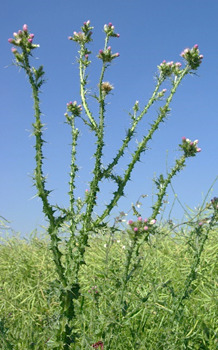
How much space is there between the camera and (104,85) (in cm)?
483

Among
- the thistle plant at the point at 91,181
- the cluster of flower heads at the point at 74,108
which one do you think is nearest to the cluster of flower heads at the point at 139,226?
the thistle plant at the point at 91,181

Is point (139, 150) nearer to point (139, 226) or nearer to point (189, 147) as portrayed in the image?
point (189, 147)

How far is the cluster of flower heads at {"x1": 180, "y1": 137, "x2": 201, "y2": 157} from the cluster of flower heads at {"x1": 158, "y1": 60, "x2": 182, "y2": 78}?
948 mm

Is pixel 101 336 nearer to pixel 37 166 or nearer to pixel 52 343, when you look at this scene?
pixel 52 343

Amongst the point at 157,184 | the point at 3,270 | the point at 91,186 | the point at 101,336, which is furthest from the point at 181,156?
the point at 3,270

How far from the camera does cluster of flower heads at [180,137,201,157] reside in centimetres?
467

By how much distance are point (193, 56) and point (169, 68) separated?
1.03 ft

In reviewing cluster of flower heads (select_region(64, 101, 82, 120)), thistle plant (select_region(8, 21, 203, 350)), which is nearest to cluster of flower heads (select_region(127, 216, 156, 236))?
thistle plant (select_region(8, 21, 203, 350))

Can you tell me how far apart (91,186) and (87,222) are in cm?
42

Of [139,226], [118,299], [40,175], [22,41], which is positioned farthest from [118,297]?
[22,41]

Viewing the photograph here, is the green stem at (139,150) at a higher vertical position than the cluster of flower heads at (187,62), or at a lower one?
lower

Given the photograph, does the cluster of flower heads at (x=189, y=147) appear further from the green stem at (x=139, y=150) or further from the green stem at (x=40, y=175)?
the green stem at (x=40, y=175)

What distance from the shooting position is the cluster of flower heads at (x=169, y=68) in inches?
203

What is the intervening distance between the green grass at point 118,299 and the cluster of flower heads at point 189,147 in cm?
89
